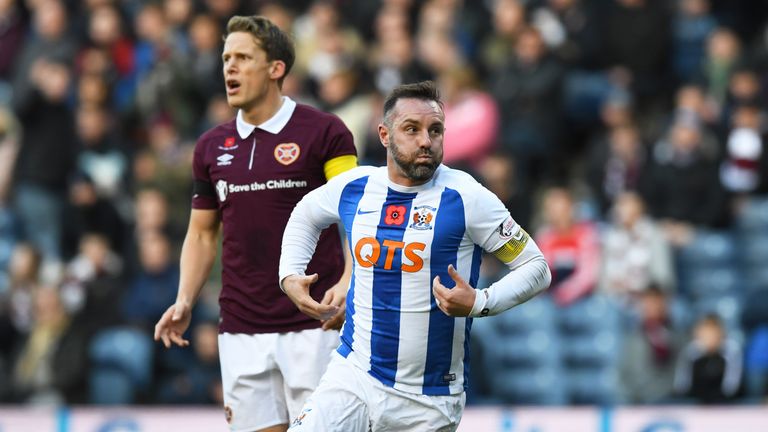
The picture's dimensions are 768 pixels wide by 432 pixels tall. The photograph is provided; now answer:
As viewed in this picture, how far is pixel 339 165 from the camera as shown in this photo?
696 cm

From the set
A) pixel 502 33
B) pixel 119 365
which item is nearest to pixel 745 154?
pixel 502 33

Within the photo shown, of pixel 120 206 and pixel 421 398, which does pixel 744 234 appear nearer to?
pixel 120 206

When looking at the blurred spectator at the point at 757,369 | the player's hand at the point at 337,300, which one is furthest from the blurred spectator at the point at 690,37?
the player's hand at the point at 337,300

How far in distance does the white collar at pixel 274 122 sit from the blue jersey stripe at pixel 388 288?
42.2 inches

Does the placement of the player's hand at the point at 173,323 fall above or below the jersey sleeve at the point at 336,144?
below

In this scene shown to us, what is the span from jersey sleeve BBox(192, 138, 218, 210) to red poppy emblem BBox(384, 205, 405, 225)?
1383 mm

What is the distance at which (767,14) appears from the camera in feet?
52.3

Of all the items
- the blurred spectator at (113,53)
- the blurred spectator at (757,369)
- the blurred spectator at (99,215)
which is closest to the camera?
the blurred spectator at (757,369)

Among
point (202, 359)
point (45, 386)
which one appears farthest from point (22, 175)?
point (202, 359)

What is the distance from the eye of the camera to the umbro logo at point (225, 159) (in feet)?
23.2

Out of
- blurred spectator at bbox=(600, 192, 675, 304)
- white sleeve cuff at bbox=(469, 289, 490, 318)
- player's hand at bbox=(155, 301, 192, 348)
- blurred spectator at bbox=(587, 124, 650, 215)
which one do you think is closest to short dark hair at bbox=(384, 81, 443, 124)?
white sleeve cuff at bbox=(469, 289, 490, 318)

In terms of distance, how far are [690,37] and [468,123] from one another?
3.13 meters

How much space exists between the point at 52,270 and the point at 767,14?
8739 mm

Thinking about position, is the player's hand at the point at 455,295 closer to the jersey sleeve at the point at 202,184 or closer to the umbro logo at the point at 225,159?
the umbro logo at the point at 225,159
